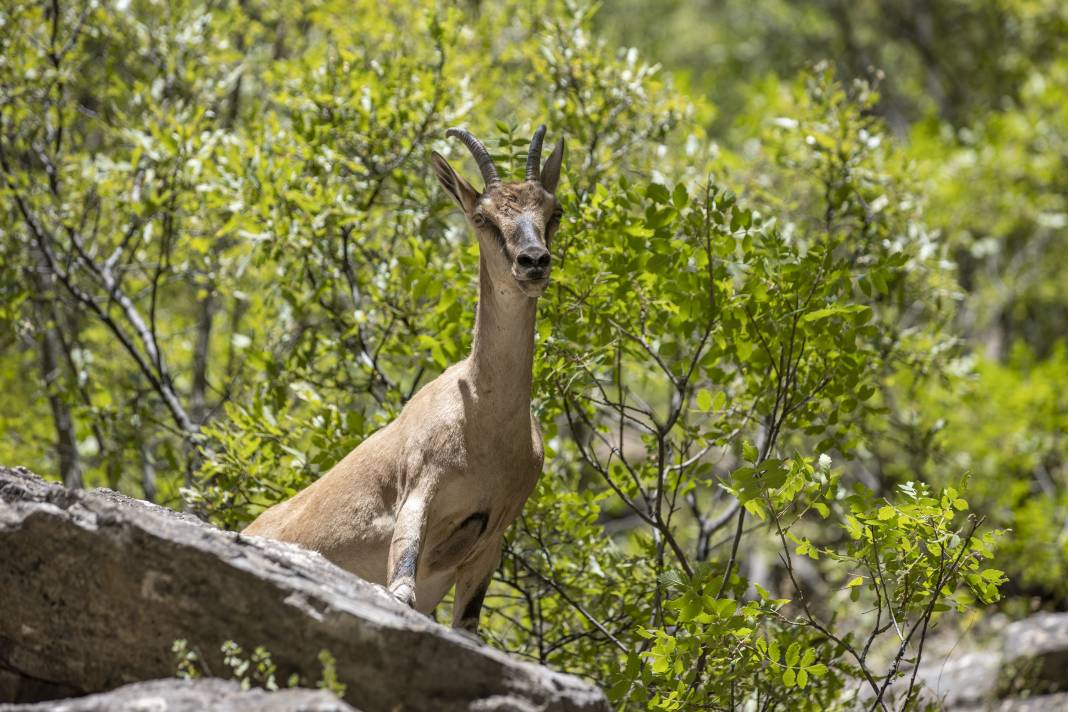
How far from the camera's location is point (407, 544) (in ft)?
22.4

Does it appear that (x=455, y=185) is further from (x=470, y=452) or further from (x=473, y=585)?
(x=473, y=585)

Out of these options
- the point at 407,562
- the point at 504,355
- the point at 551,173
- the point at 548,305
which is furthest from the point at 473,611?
the point at 551,173

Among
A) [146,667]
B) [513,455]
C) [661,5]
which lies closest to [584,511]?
[513,455]

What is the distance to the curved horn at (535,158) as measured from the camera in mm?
7418

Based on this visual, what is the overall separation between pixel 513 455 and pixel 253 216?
3.90 m

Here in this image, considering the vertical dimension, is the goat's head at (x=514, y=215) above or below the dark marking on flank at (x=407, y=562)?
above

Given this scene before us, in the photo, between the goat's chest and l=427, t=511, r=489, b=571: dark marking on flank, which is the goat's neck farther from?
l=427, t=511, r=489, b=571: dark marking on flank

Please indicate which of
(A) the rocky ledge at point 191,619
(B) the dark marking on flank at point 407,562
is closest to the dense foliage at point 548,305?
(B) the dark marking on flank at point 407,562

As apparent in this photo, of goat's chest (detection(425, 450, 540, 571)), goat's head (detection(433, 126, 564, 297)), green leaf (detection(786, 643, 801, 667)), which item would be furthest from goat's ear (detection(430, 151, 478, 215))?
green leaf (detection(786, 643, 801, 667))

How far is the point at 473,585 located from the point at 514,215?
2140 mm

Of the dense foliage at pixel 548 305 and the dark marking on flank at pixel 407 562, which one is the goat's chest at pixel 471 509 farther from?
the dense foliage at pixel 548 305

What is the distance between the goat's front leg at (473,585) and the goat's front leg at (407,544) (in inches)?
24.3

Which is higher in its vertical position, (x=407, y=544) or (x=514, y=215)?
(x=514, y=215)

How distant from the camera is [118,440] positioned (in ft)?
37.4
